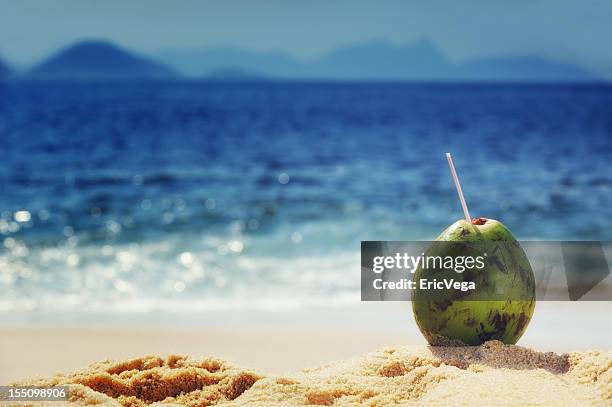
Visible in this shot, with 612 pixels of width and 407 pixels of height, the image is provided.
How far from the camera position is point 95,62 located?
4159 centimetres

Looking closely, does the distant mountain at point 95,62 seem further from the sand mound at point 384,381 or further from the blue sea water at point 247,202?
the sand mound at point 384,381

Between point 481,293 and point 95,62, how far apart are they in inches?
1660

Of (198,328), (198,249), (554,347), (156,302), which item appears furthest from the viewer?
(198,249)

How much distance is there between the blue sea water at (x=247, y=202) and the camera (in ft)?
17.3

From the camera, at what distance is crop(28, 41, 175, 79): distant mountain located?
123 feet

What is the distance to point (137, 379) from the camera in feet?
5.98

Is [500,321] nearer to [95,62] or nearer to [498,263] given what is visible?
[498,263]

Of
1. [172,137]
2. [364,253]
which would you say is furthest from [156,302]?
[172,137]

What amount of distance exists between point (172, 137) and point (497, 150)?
7.79m

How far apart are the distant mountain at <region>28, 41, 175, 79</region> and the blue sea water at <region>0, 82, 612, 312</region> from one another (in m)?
16.8

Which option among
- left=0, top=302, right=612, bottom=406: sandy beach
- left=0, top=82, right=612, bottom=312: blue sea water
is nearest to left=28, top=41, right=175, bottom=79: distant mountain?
left=0, top=82, right=612, bottom=312: blue sea water

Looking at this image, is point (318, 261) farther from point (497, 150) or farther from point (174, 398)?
point (497, 150)

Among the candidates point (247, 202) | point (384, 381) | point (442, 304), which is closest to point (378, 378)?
point (384, 381)

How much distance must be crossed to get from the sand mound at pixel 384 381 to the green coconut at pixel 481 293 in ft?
0.15
